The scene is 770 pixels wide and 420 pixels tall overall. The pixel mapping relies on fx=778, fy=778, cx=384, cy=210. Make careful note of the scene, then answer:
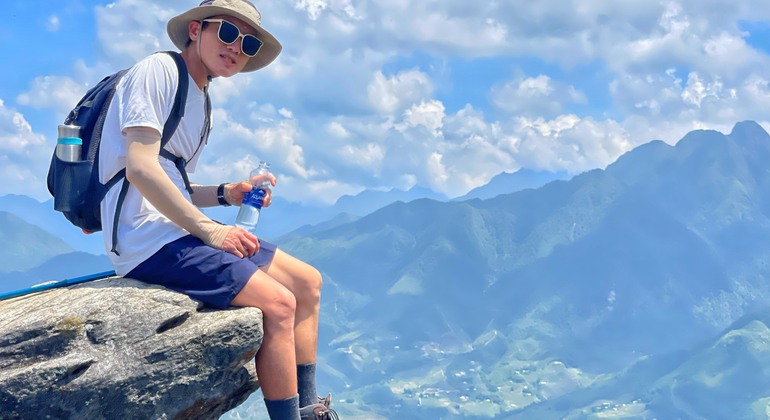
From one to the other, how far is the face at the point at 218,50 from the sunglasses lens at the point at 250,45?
49mm

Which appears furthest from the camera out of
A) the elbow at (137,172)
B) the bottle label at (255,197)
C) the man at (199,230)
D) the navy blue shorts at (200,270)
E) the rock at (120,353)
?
the bottle label at (255,197)

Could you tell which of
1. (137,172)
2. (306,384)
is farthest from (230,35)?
(306,384)

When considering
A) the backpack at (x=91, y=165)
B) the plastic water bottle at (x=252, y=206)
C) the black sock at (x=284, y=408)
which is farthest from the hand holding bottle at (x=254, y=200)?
the black sock at (x=284, y=408)

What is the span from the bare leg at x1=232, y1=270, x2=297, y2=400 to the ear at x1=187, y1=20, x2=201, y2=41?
8.26 feet

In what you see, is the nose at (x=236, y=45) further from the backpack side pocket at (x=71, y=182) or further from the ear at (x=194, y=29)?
the backpack side pocket at (x=71, y=182)

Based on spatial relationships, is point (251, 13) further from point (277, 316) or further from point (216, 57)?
point (277, 316)

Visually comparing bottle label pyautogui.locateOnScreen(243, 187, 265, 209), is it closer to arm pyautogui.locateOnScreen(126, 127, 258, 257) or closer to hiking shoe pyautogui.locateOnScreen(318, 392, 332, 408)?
arm pyautogui.locateOnScreen(126, 127, 258, 257)

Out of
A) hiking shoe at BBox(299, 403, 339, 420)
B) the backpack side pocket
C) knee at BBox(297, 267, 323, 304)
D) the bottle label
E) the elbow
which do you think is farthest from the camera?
the bottle label

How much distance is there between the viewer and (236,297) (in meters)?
7.27

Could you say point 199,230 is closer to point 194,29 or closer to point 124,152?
point 124,152

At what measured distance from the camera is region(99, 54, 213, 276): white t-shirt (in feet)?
23.1

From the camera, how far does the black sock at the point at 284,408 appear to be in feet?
23.4

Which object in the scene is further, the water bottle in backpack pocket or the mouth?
the mouth

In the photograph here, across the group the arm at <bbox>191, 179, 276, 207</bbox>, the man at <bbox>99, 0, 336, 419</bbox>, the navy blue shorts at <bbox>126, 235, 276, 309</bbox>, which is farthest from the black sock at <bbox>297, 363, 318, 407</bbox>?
the arm at <bbox>191, 179, 276, 207</bbox>
